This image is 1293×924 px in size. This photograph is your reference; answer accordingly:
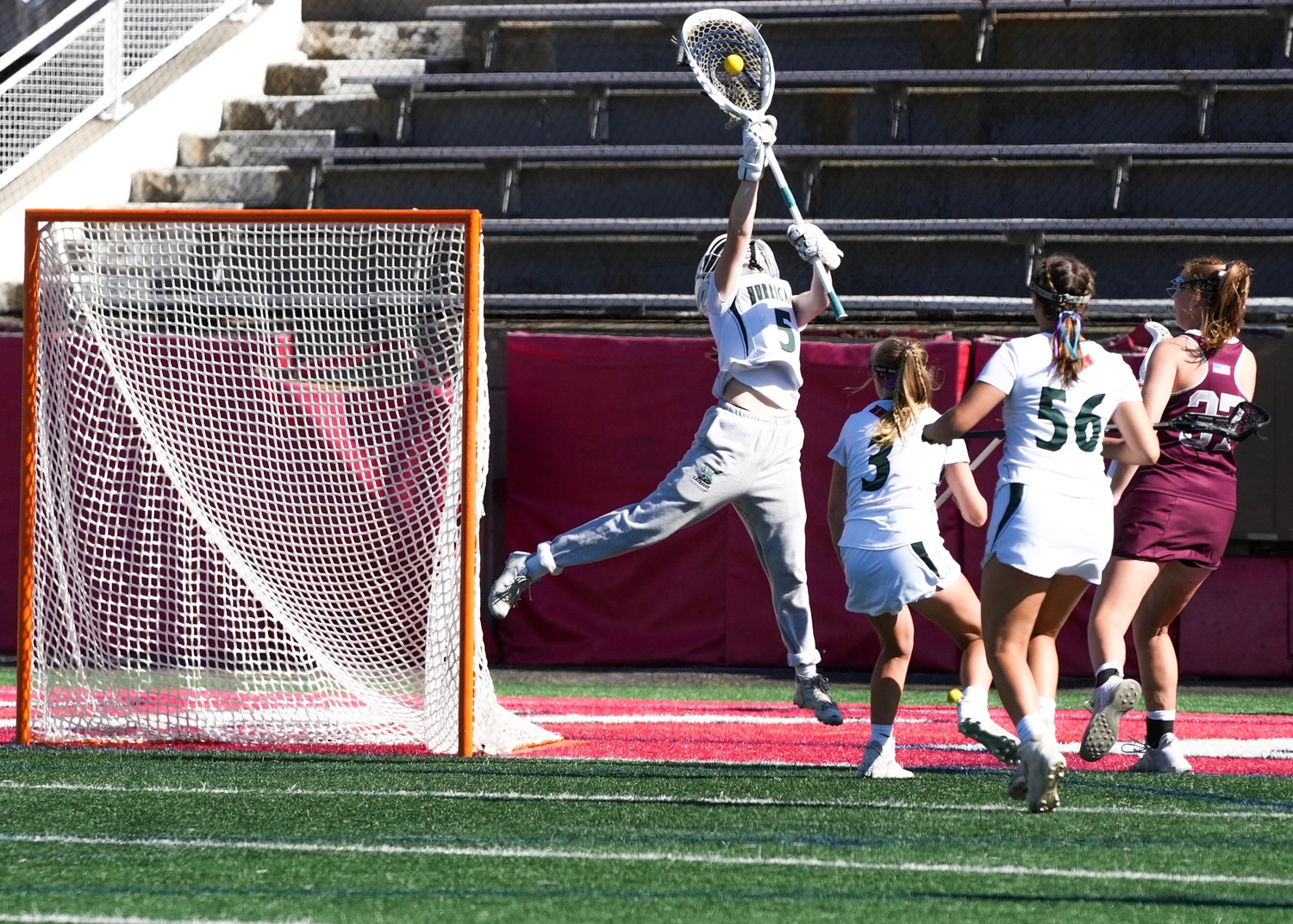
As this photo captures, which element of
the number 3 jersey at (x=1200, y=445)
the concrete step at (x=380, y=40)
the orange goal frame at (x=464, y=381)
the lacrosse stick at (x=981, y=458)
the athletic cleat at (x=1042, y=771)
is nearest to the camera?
the athletic cleat at (x=1042, y=771)

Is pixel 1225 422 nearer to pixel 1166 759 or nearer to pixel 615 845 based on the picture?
pixel 1166 759

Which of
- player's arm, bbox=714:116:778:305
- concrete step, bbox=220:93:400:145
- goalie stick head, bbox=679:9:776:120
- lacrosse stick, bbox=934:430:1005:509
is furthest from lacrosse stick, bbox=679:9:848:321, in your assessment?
concrete step, bbox=220:93:400:145

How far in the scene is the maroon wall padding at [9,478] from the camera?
11305 mm

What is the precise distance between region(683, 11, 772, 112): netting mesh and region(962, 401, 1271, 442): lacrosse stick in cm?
192

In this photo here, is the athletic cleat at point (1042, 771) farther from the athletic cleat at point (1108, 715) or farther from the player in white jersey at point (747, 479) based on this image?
the player in white jersey at point (747, 479)

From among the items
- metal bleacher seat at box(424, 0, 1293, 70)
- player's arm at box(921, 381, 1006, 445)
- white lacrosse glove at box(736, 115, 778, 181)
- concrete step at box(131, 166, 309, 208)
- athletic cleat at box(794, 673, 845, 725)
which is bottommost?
athletic cleat at box(794, 673, 845, 725)

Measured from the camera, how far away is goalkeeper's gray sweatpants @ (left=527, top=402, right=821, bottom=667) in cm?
636

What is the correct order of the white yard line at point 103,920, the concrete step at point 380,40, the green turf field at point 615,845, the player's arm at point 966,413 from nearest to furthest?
the white yard line at point 103,920 < the green turf field at point 615,845 < the player's arm at point 966,413 < the concrete step at point 380,40

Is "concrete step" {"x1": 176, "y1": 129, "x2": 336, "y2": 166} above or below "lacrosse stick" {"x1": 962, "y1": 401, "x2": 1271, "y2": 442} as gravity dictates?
above

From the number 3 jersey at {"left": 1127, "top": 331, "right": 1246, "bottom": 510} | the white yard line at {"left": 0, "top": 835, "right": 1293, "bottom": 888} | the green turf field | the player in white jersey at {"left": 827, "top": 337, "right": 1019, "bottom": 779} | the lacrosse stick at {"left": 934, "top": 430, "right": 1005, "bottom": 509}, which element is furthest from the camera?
the lacrosse stick at {"left": 934, "top": 430, "right": 1005, "bottom": 509}

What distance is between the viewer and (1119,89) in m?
13.1

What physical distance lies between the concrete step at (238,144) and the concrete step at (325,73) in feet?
2.50

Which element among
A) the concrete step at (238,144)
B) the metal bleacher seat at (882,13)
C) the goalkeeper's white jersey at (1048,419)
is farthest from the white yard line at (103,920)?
the concrete step at (238,144)

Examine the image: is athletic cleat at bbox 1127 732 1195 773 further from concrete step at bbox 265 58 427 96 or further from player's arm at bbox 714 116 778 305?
Answer: concrete step at bbox 265 58 427 96
